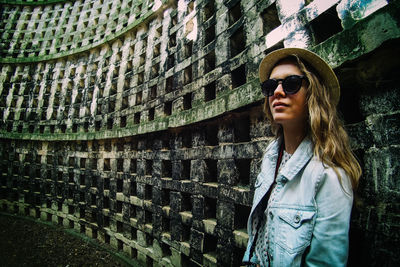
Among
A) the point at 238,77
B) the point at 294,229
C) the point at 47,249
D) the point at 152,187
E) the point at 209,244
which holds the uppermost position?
the point at 238,77

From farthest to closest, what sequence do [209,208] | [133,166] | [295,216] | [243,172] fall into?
[133,166]
[209,208]
[243,172]
[295,216]

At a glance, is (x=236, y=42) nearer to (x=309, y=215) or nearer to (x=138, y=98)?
(x=309, y=215)

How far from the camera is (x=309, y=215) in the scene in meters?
1.00

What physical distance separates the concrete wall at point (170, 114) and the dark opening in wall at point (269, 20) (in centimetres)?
1

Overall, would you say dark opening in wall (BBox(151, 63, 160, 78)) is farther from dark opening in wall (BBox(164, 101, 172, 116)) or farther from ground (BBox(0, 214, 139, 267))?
ground (BBox(0, 214, 139, 267))

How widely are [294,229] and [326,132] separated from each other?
2.01ft

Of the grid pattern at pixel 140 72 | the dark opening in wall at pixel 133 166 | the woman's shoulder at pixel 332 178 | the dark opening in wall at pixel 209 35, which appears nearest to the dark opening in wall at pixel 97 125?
the grid pattern at pixel 140 72

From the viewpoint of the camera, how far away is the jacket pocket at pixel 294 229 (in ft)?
3.28

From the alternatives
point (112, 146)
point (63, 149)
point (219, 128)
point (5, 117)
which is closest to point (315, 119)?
point (219, 128)

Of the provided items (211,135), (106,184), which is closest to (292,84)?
(211,135)

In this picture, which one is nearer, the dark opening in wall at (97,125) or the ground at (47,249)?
the ground at (47,249)

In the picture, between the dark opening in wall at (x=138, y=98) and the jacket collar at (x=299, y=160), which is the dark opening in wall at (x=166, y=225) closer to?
the dark opening in wall at (x=138, y=98)

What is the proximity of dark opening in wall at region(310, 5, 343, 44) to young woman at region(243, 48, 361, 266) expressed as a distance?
1.00m

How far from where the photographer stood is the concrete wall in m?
1.51
